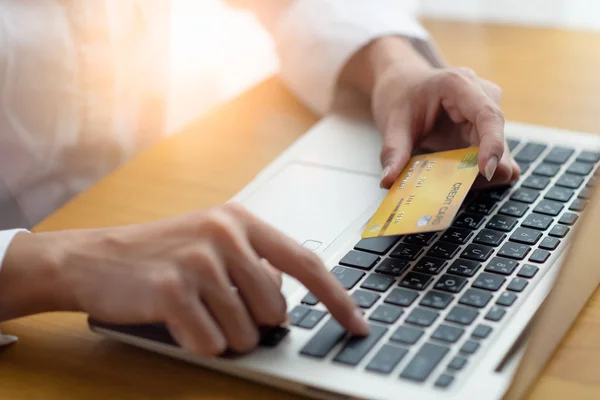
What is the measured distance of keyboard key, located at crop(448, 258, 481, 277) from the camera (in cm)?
59

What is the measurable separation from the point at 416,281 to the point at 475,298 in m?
0.05

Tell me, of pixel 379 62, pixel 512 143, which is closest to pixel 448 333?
pixel 512 143

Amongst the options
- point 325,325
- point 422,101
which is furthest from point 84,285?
point 422,101

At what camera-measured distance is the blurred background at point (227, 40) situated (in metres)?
1.02

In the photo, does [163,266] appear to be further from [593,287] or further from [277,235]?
[593,287]

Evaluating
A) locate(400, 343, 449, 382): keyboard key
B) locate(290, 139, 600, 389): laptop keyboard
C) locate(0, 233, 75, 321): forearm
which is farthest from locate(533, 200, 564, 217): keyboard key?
locate(0, 233, 75, 321): forearm

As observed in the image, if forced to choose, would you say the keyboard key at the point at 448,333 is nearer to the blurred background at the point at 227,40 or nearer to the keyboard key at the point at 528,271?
the keyboard key at the point at 528,271

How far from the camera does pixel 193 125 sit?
3.10 feet

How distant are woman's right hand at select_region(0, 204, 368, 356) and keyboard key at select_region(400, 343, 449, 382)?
0.13ft

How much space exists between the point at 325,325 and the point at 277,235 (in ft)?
0.22

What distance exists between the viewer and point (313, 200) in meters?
0.74

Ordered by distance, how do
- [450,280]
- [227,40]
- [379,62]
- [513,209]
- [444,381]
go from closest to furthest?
[444,381] < [450,280] < [513,209] < [379,62] < [227,40]

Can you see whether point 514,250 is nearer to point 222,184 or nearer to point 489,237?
point 489,237

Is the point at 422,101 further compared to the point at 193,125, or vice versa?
the point at 193,125
